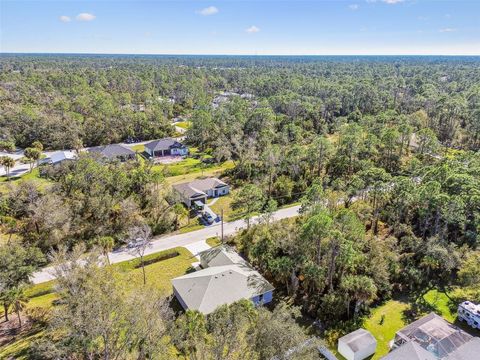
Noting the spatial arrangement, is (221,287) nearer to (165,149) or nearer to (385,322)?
(385,322)

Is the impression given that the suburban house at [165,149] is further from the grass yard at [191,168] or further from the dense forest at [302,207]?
the grass yard at [191,168]

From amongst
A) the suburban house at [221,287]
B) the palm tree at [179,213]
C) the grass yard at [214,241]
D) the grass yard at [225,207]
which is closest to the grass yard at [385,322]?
the suburban house at [221,287]

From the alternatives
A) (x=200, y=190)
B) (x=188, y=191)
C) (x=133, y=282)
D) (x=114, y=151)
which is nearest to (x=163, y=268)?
(x=133, y=282)

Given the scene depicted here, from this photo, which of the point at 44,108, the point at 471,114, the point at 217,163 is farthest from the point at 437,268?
the point at 44,108

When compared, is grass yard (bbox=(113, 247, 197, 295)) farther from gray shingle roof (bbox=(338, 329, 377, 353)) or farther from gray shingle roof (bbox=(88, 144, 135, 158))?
gray shingle roof (bbox=(88, 144, 135, 158))

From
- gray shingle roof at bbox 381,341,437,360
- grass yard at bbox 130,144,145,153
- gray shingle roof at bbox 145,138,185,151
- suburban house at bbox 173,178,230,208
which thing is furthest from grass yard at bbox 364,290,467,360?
grass yard at bbox 130,144,145,153
